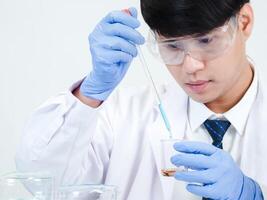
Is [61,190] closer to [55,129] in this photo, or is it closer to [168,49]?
[55,129]

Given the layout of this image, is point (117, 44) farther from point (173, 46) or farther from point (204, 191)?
point (204, 191)

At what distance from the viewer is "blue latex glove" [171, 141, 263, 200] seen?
1.25 m

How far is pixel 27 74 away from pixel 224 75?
3.32 feet

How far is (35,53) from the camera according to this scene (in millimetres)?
2111

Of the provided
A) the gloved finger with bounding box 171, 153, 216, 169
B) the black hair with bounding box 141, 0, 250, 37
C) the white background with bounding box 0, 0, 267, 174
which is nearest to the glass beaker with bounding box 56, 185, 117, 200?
the gloved finger with bounding box 171, 153, 216, 169

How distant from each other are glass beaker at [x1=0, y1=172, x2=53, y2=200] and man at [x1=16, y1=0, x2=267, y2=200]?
303 millimetres

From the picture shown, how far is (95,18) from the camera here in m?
2.16

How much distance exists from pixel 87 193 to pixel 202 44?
0.55 m

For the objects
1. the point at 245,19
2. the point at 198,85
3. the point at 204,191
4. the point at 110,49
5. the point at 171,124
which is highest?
the point at 245,19

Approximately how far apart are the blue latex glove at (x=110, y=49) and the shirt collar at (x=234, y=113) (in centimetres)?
33

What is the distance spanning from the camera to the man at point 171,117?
130 cm

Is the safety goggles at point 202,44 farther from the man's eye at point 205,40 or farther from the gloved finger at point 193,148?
the gloved finger at point 193,148

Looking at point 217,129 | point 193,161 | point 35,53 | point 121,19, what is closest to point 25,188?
point 193,161

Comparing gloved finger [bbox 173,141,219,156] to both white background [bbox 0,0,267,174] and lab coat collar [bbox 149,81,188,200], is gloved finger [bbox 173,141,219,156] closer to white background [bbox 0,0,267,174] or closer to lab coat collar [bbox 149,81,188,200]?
lab coat collar [bbox 149,81,188,200]
